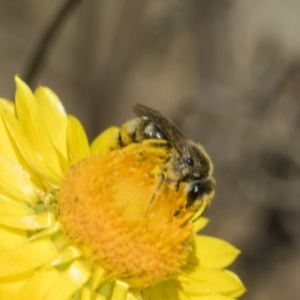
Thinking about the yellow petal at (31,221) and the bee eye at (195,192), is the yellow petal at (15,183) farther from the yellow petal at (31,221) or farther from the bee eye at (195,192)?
the bee eye at (195,192)

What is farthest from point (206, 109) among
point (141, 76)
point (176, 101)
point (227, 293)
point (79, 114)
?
point (227, 293)

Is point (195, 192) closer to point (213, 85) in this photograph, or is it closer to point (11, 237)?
point (11, 237)

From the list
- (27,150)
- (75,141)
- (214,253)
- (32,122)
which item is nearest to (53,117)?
(75,141)

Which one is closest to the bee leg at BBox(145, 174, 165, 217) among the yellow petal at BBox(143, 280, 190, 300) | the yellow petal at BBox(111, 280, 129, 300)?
the yellow petal at BBox(111, 280, 129, 300)

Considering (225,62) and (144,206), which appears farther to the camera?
(225,62)

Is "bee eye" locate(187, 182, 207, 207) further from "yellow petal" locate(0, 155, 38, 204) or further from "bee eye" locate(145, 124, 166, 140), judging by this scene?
"yellow petal" locate(0, 155, 38, 204)

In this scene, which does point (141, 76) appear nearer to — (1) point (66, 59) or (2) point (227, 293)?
(1) point (66, 59)
